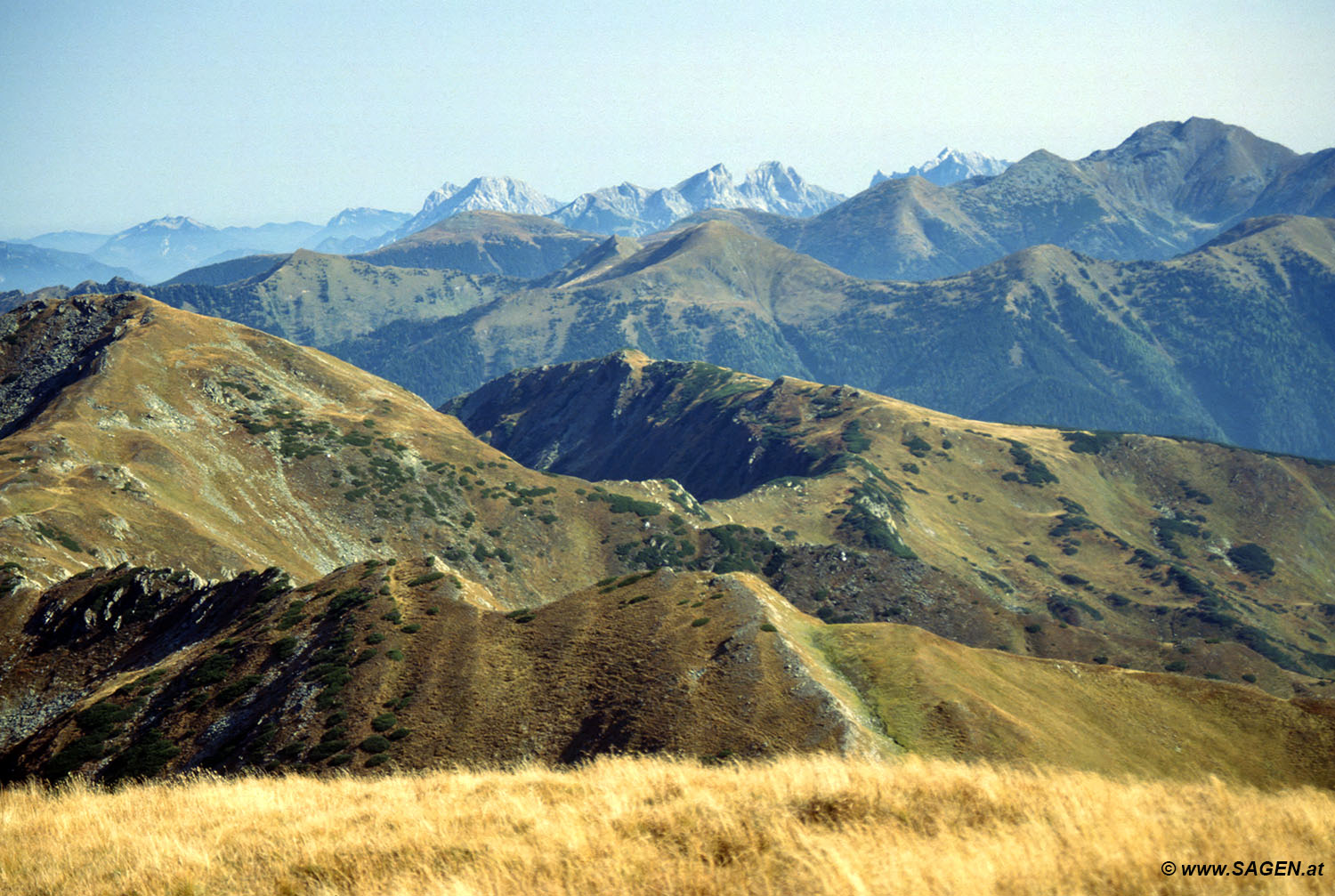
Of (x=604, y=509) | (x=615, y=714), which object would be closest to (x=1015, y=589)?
(x=604, y=509)

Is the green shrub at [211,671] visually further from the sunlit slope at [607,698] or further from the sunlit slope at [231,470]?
the sunlit slope at [231,470]

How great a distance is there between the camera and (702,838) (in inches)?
557

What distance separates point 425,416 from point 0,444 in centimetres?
9245

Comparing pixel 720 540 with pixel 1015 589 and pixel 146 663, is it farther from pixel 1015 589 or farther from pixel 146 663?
pixel 146 663

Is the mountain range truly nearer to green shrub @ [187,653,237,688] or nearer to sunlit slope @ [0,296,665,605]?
green shrub @ [187,653,237,688]

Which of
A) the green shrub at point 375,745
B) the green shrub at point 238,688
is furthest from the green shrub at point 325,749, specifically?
the green shrub at point 238,688

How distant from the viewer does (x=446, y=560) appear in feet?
467

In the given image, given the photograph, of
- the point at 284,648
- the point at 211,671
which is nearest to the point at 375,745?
the point at 284,648

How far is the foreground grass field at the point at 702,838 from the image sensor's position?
39.1 ft

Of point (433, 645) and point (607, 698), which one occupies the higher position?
point (433, 645)

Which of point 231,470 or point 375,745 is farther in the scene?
point 231,470

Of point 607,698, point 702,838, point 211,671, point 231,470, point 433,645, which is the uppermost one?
point 702,838

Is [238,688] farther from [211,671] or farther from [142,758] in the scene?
[142,758]

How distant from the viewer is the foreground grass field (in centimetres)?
1191
